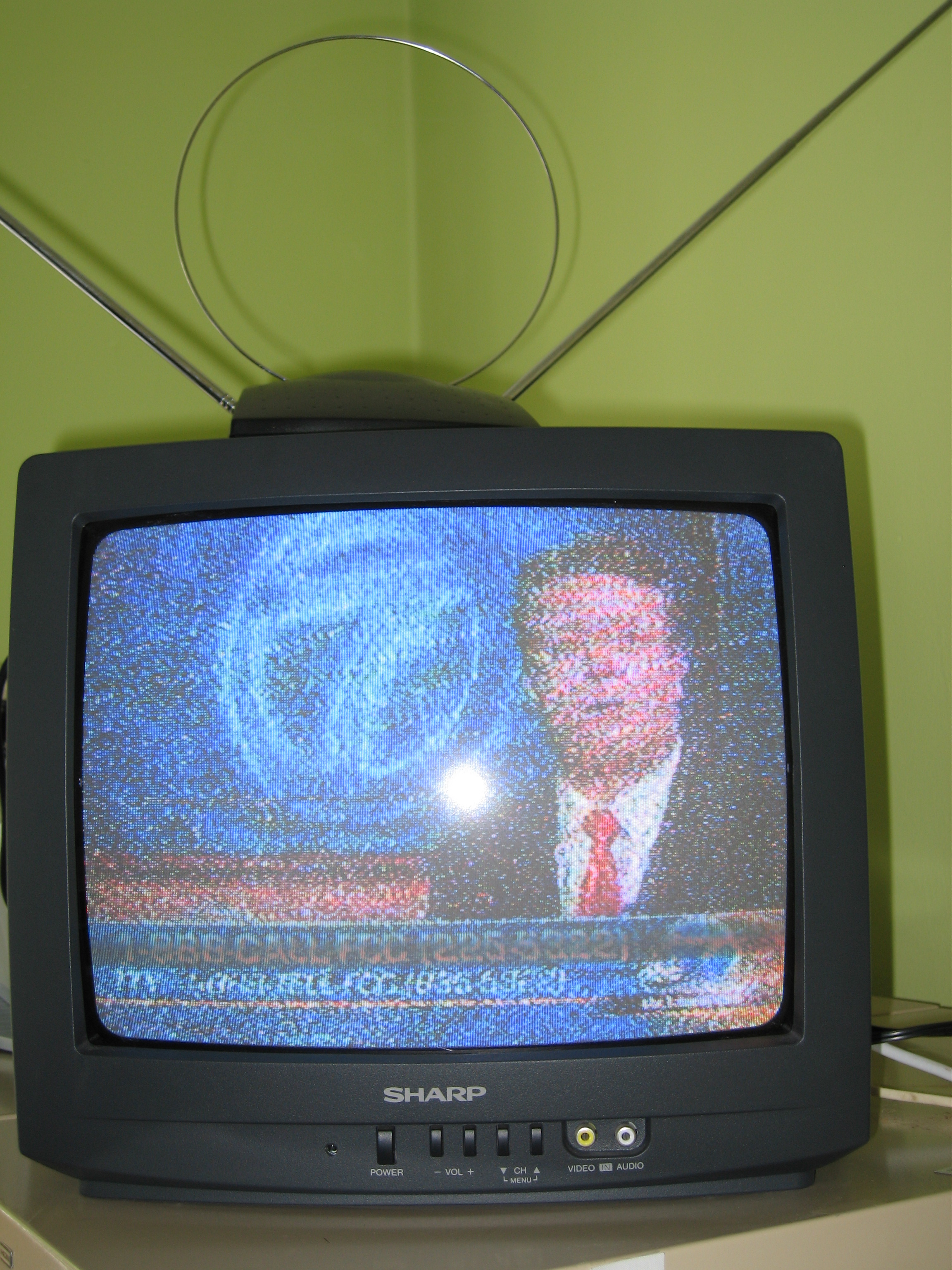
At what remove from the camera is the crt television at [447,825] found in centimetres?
59

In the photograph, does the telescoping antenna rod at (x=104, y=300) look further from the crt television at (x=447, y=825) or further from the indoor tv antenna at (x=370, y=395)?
the crt television at (x=447, y=825)

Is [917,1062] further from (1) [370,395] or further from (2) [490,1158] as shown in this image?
(1) [370,395]

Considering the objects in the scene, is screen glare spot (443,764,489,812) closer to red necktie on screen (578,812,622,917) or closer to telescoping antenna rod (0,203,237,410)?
red necktie on screen (578,812,622,917)

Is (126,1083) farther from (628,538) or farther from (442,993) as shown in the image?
(628,538)

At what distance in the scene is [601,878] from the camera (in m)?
0.60

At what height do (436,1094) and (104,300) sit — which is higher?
(104,300)

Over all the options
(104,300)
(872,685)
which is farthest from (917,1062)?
(104,300)

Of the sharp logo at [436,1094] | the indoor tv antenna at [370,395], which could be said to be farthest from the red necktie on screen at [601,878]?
the indoor tv antenna at [370,395]

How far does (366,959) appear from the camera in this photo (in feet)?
1.96

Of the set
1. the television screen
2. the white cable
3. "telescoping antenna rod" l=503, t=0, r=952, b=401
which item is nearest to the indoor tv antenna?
"telescoping antenna rod" l=503, t=0, r=952, b=401

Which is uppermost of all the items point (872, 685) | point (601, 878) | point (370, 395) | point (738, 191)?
point (738, 191)

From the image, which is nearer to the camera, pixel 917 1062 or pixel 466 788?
pixel 466 788

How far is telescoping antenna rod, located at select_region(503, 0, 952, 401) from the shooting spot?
82cm

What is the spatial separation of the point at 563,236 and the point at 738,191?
0.42 metres
